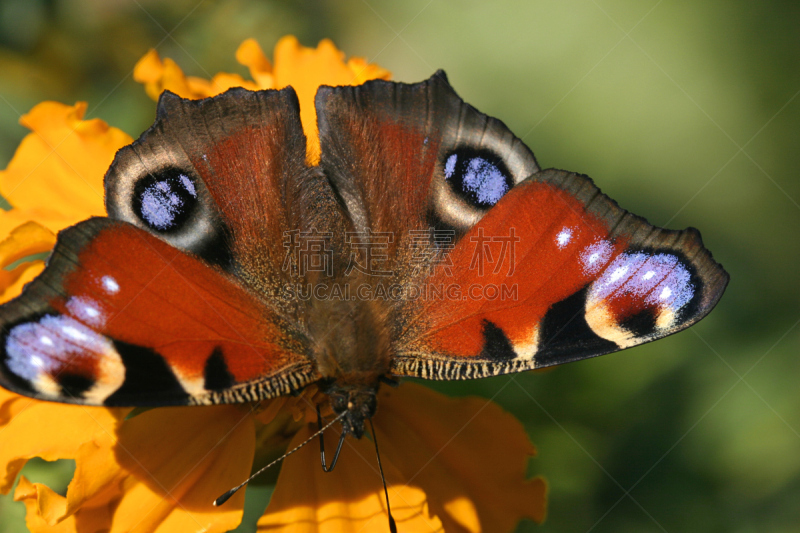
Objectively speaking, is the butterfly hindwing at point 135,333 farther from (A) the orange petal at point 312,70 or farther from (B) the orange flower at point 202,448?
(A) the orange petal at point 312,70

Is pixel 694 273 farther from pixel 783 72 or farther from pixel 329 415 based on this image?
pixel 783 72

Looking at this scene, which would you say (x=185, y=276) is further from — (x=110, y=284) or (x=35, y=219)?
(x=35, y=219)

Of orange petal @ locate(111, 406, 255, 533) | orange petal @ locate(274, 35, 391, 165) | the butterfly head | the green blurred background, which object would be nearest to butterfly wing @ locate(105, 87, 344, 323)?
the butterfly head

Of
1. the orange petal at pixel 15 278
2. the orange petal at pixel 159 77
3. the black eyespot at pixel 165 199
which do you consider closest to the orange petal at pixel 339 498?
the black eyespot at pixel 165 199

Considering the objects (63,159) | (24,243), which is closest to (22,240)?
(24,243)

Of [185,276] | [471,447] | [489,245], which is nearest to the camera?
[185,276]
